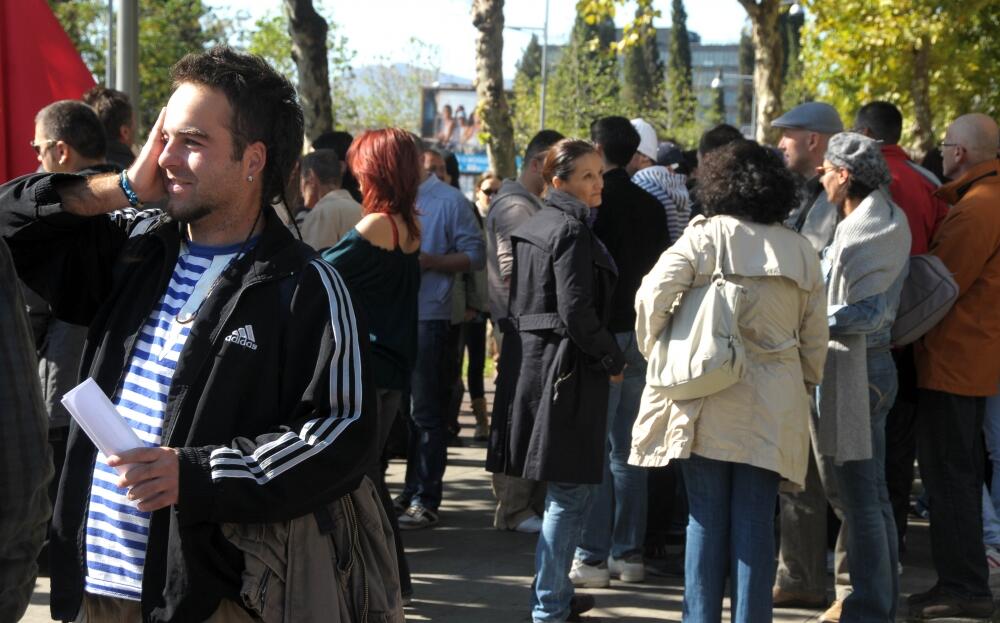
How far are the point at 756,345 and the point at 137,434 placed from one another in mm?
2676

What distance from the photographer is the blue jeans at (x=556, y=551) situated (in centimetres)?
544

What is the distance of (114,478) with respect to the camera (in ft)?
8.92

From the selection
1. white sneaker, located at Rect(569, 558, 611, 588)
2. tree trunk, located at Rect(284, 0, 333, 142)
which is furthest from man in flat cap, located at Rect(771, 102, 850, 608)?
tree trunk, located at Rect(284, 0, 333, 142)

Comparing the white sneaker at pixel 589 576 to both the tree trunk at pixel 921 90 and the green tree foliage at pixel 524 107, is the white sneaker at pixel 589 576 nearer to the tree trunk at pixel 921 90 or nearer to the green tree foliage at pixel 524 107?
the tree trunk at pixel 921 90

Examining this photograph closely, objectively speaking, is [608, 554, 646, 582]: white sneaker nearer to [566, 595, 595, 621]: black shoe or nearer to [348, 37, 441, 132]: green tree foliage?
[566, 595, 595, 621]: black shoe

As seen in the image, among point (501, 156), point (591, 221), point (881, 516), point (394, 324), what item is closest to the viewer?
point (881, 516)

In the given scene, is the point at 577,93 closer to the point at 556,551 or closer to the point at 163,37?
the point at 163,37

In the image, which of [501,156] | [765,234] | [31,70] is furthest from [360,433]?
[501,156]

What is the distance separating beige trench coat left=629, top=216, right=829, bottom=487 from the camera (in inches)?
185

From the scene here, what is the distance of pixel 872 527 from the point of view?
5.26 meters

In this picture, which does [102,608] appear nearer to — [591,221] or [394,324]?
[394,324]

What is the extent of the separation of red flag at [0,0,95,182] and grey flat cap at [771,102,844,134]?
347cm

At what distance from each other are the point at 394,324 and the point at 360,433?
9.88 ft

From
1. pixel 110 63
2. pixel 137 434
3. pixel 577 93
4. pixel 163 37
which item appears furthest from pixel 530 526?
pixel 577 93
